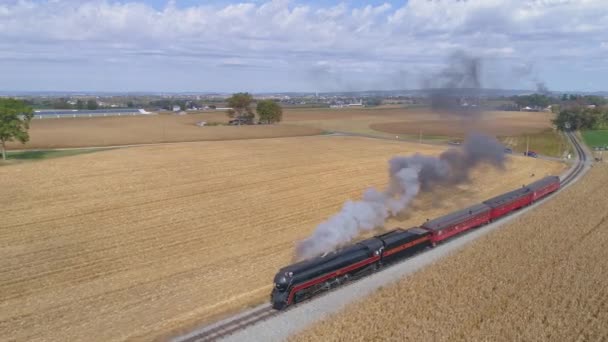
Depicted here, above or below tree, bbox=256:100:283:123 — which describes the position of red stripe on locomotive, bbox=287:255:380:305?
below

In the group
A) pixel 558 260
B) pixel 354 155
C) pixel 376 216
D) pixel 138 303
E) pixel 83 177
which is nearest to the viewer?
pixel 138 303

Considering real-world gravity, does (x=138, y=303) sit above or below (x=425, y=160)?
below

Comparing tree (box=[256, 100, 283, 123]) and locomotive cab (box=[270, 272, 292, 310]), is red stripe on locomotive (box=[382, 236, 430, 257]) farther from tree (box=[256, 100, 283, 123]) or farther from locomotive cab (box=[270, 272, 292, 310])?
tree (box=[256, 100, 283, 123])

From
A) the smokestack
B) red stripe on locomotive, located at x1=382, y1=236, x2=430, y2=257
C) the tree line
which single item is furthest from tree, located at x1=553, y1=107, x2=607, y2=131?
red stripe on locomotive, located at x1=382, y1=236, x2=430, y2=257

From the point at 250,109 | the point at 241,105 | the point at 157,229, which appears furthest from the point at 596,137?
the point at 157,229

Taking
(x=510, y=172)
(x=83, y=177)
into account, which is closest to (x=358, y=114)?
(x=510, y=172)

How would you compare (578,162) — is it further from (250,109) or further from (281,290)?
(250,109)

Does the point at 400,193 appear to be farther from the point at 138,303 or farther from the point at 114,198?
the point at 114,198
